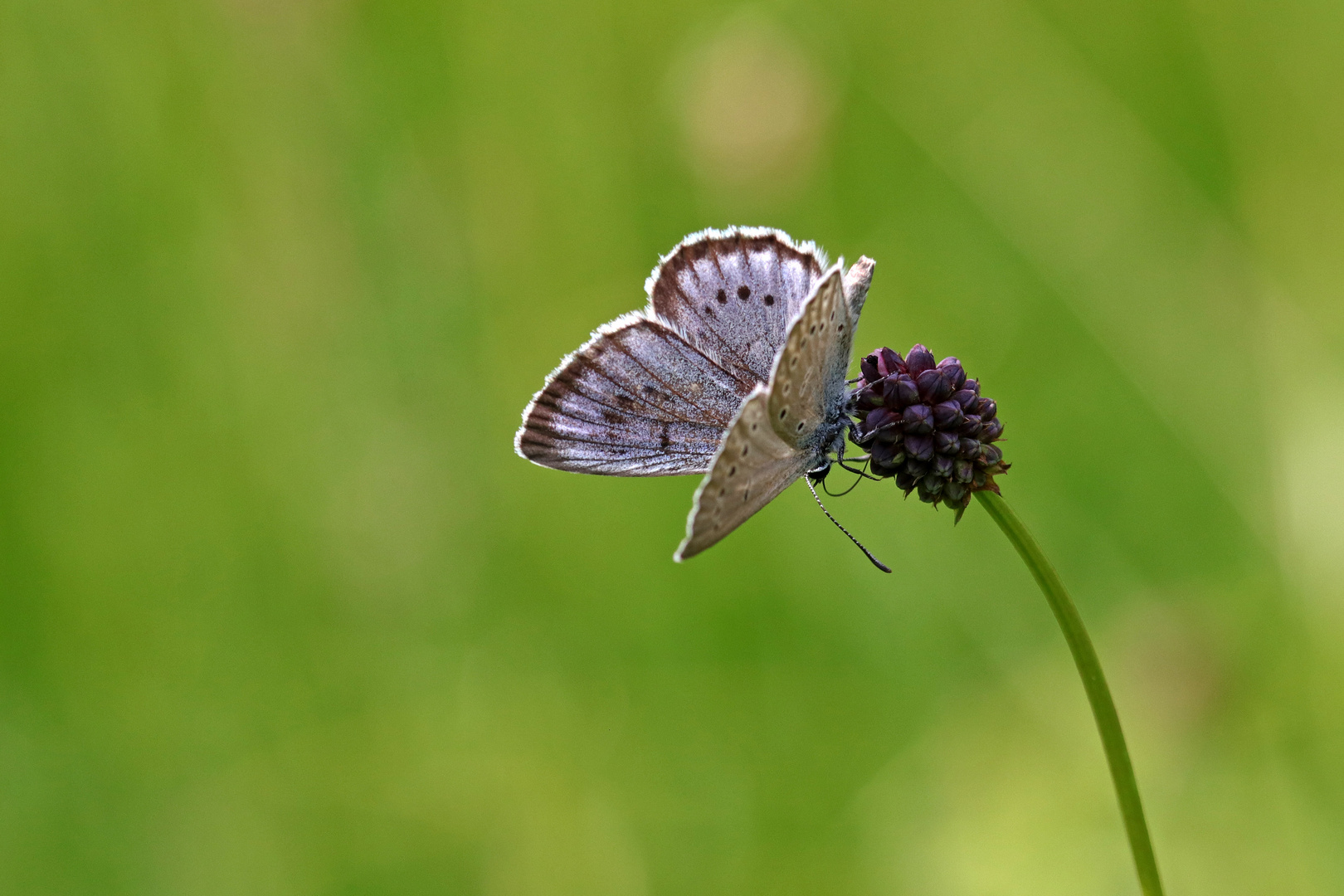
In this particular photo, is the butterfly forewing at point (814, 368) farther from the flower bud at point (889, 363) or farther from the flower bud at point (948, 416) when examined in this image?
the flower bud at point (948, 416)

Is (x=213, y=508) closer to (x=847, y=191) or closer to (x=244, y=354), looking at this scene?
(x=244, y=354)

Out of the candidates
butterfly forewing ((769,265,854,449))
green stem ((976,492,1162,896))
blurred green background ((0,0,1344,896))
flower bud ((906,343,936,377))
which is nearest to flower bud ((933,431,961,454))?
flower bud ((906,343,936,377))

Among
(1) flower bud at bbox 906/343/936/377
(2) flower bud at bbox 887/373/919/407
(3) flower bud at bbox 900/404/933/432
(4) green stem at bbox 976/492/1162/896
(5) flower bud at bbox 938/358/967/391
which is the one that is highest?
(1) flower bud at bbox 906/343/936/377

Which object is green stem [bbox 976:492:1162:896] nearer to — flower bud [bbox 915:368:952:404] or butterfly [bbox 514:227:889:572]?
flower bud [bbox 915:368:952:404]

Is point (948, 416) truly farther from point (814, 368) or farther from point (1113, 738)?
point (1113, 738)

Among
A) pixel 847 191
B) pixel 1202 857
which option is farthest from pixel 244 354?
pixel 1202 857

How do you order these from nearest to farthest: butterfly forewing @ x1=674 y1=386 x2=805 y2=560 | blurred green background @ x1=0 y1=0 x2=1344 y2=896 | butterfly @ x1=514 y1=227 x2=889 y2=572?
butterfly forewing @ x1=674 y1=386 x2=805 y2=560, butterfly @ x1=514 y1=227 x2=889 y2=572, blurred green background @ x1=0 y1=0 x2=1344 y2=896
